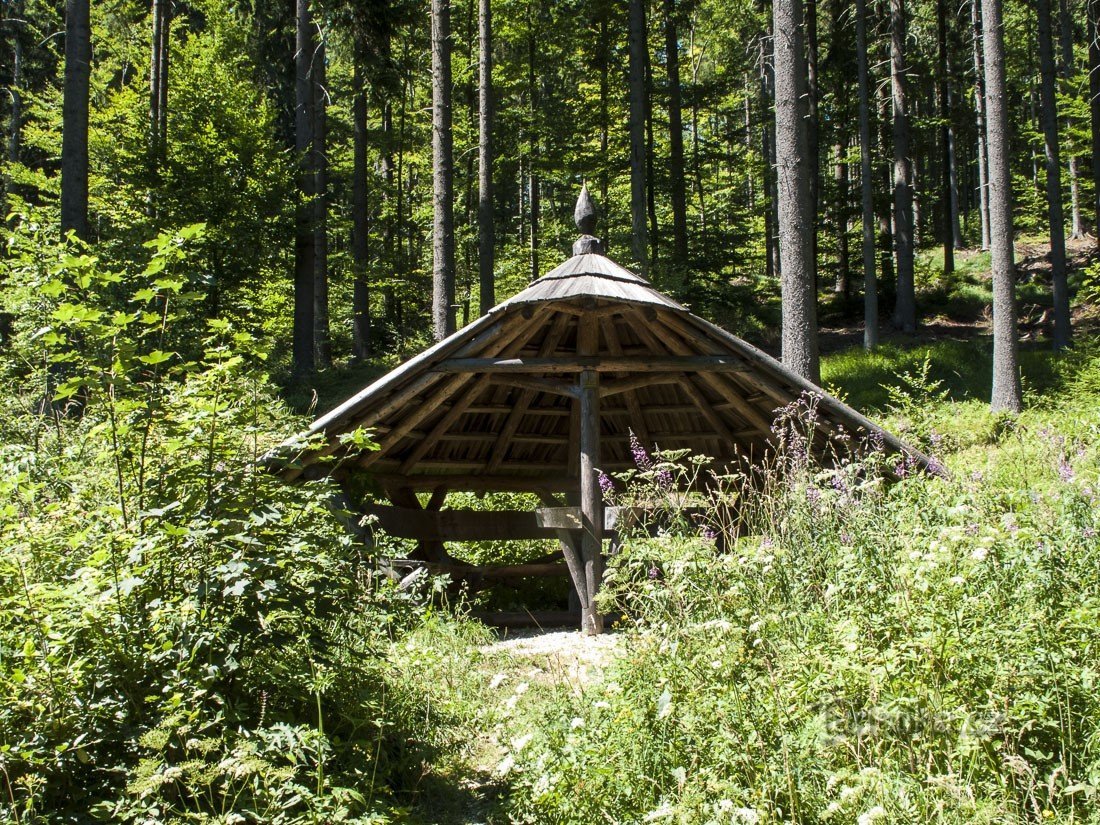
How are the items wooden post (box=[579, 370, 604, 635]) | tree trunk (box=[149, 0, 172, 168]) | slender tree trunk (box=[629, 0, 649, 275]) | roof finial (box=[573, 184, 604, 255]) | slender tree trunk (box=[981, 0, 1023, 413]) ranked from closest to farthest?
wooden post (box=[579, 370, 604, 635]) < roof finial (box=[573, 184, 604, 255]) < slender tree trunk (box=[981, 0, 1023, 413]) < slender tree trunk (box=[629, 0, 649, 275]) < tree trunk (box=[149, 0, 172, 168])

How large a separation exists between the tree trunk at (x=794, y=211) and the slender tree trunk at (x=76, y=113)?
31.4 feet

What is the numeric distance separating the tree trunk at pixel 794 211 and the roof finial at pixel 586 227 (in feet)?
8.74

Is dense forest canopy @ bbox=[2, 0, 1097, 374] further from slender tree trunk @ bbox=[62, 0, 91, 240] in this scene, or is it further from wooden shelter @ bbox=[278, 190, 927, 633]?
wooden shelter @ bbox=[278, 190, 927, 633]

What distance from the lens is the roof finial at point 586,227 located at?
853 centimetres

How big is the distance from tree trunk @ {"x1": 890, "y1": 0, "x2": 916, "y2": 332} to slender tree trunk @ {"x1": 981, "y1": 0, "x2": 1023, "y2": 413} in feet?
25.1

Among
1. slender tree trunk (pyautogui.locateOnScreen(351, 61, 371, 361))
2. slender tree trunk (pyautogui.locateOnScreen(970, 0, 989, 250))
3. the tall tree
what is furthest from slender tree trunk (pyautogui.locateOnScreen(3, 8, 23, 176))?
slender tree trunk (pyautogui.locateOnScreen(970, 0, 989, 250))

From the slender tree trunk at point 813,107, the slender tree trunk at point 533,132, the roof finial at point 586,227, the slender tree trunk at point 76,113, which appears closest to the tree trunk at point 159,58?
the slender tree trunk at point 76,113

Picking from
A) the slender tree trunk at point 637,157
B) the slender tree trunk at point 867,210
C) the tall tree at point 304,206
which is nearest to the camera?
the slender tree trunk at point 637,157

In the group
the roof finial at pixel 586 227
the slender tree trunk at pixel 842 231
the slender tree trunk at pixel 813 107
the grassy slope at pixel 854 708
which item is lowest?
the grassy slope at pixel 854 708

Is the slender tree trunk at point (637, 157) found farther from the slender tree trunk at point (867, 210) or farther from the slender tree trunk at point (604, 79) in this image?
the slender tree trunk at point (867, 210)

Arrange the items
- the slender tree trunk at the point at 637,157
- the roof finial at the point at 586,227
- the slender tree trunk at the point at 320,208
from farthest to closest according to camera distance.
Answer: the slender tree trunk at the point at 320,208 → the slender tree trunk at the point at 637,157 → the roof finial at the point at 586,227

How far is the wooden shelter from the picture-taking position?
776 centimetres

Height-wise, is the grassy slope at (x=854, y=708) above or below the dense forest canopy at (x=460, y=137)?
below

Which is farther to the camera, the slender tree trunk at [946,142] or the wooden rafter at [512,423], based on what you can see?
the slender tree trunk at [946,142]
